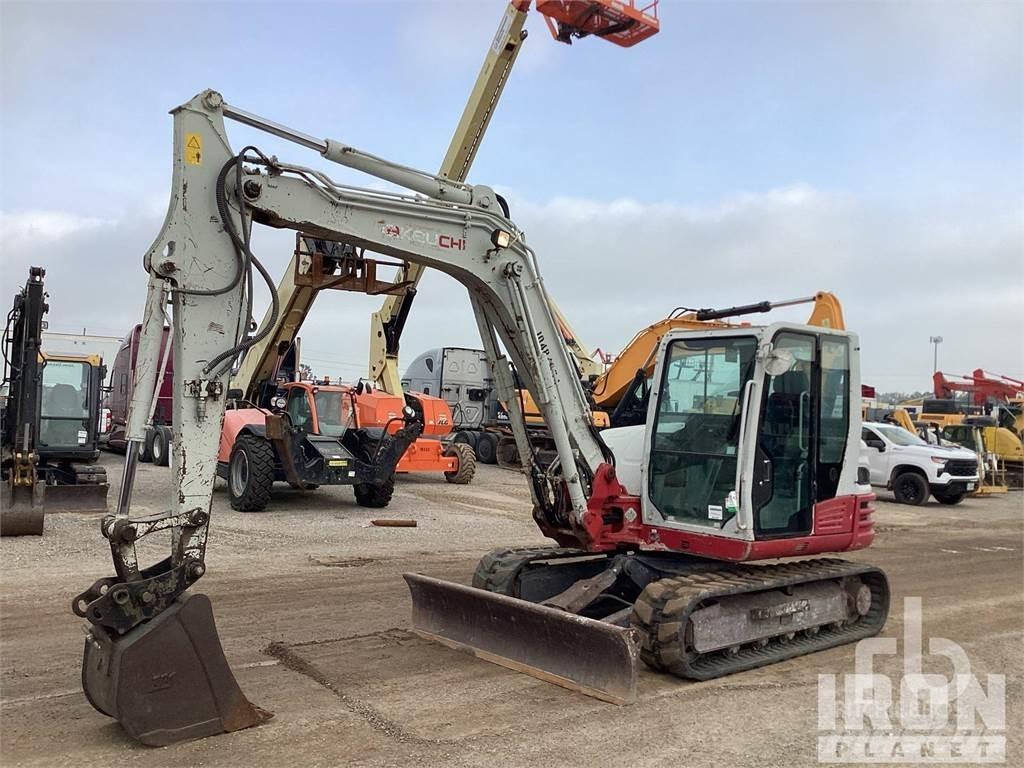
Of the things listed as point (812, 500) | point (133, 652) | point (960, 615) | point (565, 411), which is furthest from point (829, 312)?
point (133, 652)

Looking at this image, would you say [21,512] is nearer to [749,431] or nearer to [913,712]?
[749,431]

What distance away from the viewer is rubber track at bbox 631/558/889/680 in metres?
5.90

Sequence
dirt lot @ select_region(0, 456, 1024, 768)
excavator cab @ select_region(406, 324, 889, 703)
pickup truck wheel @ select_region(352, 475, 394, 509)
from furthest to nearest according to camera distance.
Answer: pickup truck wheel @ select_region(352, 475, 394, 509) → excavator cab @ select_region(406, 324, 889, 703) → dirt lot @ select_region(0, 456, 1024, 768)

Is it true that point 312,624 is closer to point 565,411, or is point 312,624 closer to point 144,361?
point 565,411

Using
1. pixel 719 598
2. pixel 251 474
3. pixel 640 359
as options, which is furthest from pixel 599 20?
pixel 719 598

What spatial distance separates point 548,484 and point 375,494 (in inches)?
327

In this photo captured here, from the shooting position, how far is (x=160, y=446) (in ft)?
64.3

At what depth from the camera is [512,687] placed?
5.76 meters

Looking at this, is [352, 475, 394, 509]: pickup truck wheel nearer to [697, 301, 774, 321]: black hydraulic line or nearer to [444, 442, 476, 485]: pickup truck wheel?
[444, 442, 476, 485]: pickup truck wheel

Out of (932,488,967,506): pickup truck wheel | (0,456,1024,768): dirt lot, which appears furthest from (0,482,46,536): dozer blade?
(932,488,967,506): pickup truck wheel

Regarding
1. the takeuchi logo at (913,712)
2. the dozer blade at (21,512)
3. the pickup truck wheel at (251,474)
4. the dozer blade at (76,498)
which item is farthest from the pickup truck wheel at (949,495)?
the dozer blade at (21,512)

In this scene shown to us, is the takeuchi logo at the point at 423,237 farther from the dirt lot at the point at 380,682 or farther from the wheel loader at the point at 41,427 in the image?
the wheel loader at the point at 41,427

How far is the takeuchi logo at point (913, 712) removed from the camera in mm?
4938

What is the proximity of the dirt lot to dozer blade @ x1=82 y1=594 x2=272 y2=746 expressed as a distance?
0.12m
